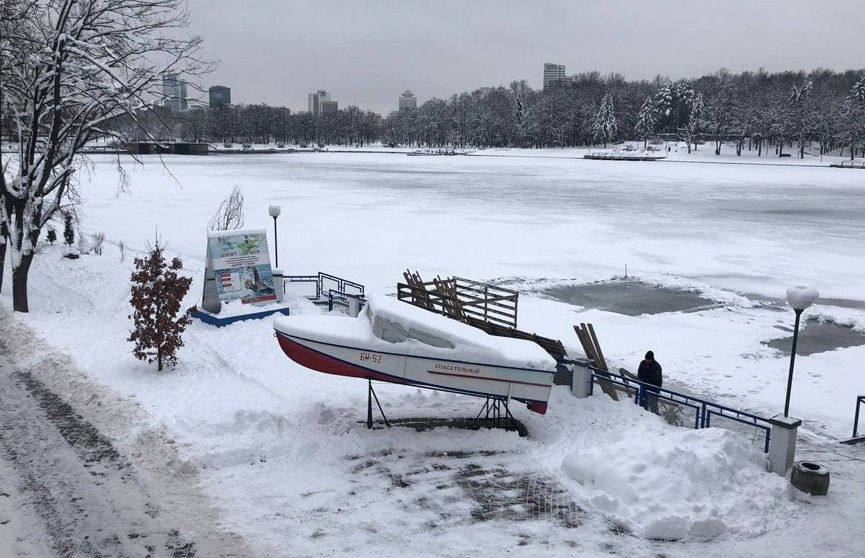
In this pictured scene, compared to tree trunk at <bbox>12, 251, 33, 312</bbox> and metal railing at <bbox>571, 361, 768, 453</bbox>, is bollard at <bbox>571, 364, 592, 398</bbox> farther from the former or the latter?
tree trunk at <bbox>12, 251, 33, 312</bbox>

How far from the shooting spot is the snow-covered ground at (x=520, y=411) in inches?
331

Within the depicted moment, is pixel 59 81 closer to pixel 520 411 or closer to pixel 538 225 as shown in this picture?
pixel 520 411

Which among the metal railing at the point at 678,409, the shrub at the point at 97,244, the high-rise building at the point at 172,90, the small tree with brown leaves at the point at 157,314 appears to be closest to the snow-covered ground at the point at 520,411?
the metal railing at the point at 678,409

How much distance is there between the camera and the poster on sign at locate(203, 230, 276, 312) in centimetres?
1947

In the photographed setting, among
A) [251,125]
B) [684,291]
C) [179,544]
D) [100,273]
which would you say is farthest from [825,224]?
[251,125]

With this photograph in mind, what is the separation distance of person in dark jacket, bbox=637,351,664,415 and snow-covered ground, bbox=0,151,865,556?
41 cm

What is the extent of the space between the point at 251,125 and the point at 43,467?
20068 centimetres

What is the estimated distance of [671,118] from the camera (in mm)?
161625

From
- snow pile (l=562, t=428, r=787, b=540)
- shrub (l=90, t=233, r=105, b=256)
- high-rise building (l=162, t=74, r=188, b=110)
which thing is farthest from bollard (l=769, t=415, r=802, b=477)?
shrub (l=90, t=233, r=105, b=256)

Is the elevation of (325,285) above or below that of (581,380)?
below

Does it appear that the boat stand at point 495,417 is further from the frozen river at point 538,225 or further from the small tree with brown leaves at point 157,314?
the frozen river at point 538,225

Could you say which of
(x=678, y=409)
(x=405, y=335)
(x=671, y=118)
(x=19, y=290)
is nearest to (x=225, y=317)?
(x=19, y=290)

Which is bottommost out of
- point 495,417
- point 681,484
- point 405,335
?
point 495,417

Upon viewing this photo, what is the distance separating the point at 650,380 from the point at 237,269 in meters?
12.7
